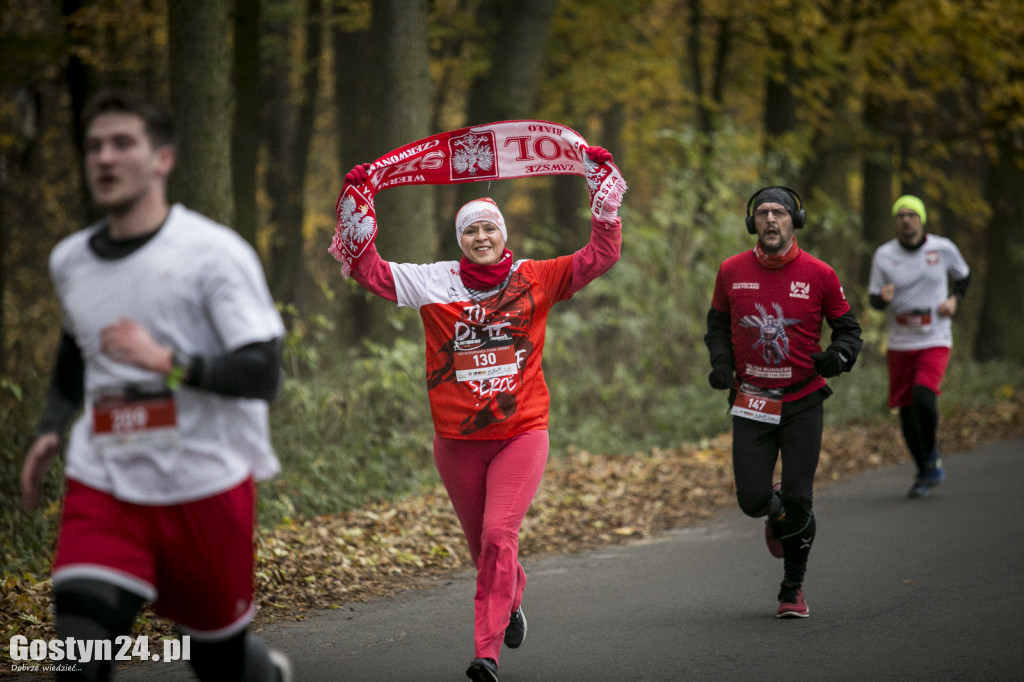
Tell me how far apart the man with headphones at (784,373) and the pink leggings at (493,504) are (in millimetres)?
1592

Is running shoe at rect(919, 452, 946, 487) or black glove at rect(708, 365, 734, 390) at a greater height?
black glove at rect(708, 365, 734, 390)

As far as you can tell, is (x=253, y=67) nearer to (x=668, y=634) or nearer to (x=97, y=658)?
(x=668, y=634)

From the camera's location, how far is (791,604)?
6.39m

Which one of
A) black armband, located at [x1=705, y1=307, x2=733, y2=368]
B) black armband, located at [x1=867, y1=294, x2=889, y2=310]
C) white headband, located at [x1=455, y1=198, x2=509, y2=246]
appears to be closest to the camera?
white headband, located at [x1=455, y1=198, x2=509, y2=246]

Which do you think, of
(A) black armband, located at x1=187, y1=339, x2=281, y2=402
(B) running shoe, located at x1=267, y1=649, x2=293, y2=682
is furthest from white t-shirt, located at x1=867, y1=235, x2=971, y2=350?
(A) black armband, located at x1=187, y1=339, x2=281, y2=402

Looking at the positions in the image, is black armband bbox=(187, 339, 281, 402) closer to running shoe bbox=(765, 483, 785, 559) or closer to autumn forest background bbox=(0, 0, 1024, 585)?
running shoe bbox=(765, 483, 785, 559)

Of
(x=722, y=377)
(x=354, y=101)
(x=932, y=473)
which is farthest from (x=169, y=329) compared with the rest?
(x=354, y=101)

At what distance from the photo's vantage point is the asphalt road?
5.44m

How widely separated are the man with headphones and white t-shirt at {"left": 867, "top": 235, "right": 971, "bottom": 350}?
12.7 ft

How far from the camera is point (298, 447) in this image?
10617mm

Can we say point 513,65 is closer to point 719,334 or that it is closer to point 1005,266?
point 719,334

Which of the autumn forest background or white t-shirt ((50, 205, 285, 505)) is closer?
white t-shirt ((50, 205, 285, 505))

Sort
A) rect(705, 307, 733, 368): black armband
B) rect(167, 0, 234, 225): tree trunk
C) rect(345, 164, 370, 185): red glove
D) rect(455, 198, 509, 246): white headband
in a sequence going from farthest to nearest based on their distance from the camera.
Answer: rect(167, 0, 234, 225): tree trunk, rect(705, 307, 733, 368): black armband, rect(345, 164, 370, 185): red glove, rect(455, 198, 509, 246): white headband

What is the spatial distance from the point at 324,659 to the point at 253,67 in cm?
1118
